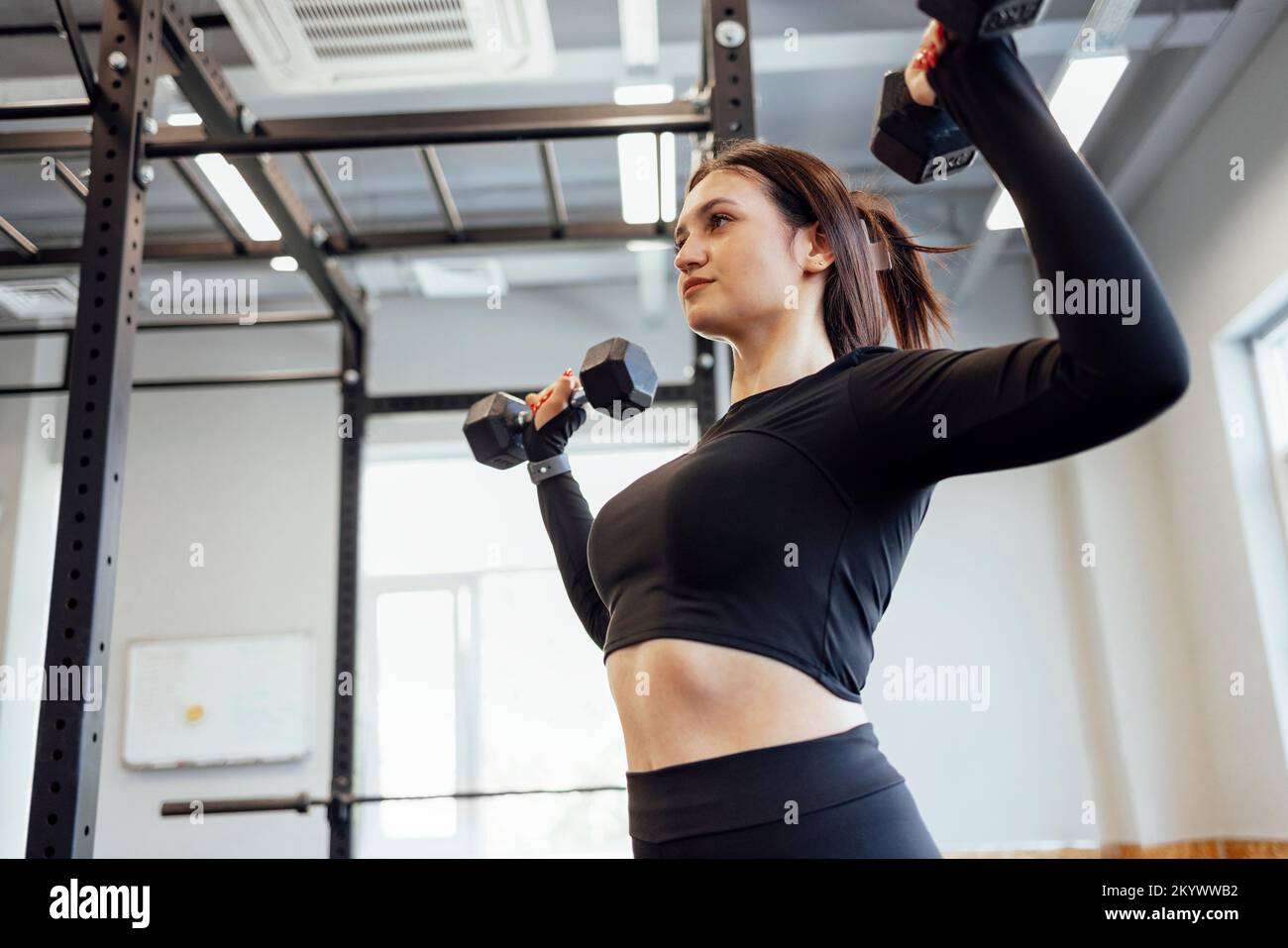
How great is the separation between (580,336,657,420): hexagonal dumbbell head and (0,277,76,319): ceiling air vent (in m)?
2.81

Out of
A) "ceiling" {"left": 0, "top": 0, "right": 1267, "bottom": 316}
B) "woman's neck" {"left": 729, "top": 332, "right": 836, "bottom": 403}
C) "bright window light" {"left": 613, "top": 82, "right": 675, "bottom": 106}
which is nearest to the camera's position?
"woman's neck" {"left": 729, "top": 332, "right": 836, "bottom": 403}

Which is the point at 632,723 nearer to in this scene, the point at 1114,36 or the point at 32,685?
the point at 1114,36

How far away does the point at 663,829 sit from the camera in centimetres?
102

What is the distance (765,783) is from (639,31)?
2.87 meters

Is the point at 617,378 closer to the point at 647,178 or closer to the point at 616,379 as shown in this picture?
the point at 616,379

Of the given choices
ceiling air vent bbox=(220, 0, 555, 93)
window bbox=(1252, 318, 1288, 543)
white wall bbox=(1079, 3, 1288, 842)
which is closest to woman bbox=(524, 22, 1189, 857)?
ceiling air vent bbox=(220, 0, 555, 93)

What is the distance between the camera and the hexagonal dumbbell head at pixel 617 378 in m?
1.53

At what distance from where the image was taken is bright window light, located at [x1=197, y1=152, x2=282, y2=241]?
2898 mm

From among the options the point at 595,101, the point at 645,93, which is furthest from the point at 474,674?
the point at 645,93

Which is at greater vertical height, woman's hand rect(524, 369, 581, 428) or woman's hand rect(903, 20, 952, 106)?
woman's hand rect(524, 369, 581, 428)

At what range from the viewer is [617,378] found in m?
1.53

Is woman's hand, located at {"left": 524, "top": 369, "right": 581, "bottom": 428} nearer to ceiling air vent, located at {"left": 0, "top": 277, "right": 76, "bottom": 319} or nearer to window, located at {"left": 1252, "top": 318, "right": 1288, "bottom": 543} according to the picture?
ceiling air vent, located at {"left": 0, "top": 277, "right": 76, "bottom": 319}
